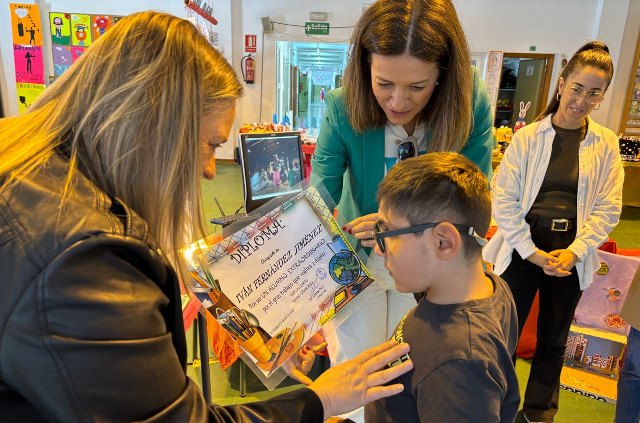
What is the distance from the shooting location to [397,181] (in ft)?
3.43

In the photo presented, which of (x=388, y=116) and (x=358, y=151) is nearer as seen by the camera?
(x=388, y=116)

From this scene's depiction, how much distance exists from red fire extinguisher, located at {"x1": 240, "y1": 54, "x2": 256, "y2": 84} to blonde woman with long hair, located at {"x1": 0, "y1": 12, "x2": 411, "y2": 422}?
A: 835 cm

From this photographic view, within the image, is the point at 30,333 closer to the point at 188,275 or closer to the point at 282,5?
the point at 188,275

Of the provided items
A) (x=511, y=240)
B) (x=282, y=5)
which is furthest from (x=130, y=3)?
(x=511, y=240)

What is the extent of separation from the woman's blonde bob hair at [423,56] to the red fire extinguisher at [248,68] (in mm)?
7802

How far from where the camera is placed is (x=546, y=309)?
2.03m

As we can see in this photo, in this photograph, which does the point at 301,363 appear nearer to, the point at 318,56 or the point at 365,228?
the point at 365,228

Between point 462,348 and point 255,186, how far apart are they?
6.16 feet

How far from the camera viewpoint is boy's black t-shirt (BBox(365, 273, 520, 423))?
90cm

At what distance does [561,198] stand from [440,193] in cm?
119

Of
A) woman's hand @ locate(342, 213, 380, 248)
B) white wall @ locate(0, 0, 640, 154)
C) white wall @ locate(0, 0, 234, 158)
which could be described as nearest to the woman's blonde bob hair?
woman's hand @ locate(342, 213, 380, 248)

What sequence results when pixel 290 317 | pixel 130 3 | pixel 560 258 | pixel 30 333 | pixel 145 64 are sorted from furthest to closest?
pixel 130 3
pixel 560 258
pixel 290 317
pixel 145 64
pixel 30 333

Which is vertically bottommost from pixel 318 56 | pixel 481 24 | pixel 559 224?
pixel 559 224

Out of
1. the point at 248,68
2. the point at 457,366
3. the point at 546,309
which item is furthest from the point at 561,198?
the point at 248,68
